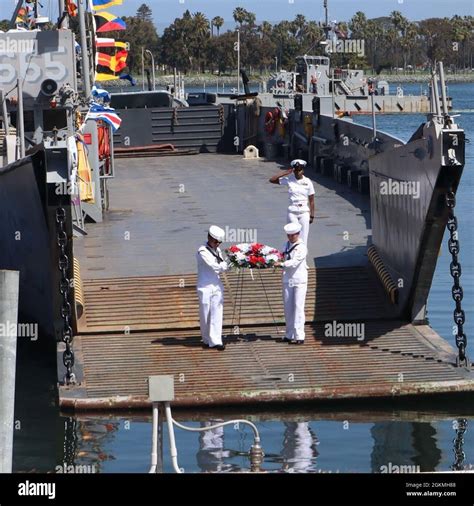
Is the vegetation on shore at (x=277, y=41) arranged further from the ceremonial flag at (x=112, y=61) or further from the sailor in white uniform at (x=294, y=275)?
the sailor in white uniform at (x=294, y=275)

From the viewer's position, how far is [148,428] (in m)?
13.7

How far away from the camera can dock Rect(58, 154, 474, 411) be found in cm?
1441

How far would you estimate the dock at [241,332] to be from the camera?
14.4 metres

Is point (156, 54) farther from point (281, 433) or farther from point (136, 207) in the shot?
point (281, 433)

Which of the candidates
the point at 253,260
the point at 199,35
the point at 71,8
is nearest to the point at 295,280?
the point at 253,260

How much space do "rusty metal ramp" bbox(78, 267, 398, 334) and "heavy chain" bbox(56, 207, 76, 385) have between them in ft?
3.14

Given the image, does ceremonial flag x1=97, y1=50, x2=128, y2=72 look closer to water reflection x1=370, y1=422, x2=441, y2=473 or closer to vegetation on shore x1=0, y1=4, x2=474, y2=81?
water reflection x1=370, y1=422, x2=441, y2=473

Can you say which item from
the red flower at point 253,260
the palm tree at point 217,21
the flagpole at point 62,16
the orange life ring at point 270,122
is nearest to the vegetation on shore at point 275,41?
the palm tree at point 217,21

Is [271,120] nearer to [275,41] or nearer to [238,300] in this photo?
[238,300]

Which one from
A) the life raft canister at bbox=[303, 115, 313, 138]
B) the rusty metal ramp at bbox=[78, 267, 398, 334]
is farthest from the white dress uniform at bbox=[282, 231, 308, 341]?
the life raft canister at bbox=[303, 115, 313, 138]

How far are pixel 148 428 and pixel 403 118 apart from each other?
253 ft

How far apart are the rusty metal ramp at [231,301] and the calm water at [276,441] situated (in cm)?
181

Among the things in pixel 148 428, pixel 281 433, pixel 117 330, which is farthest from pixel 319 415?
pixel 117 330

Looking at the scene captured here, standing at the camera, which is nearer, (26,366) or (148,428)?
(148,428)
